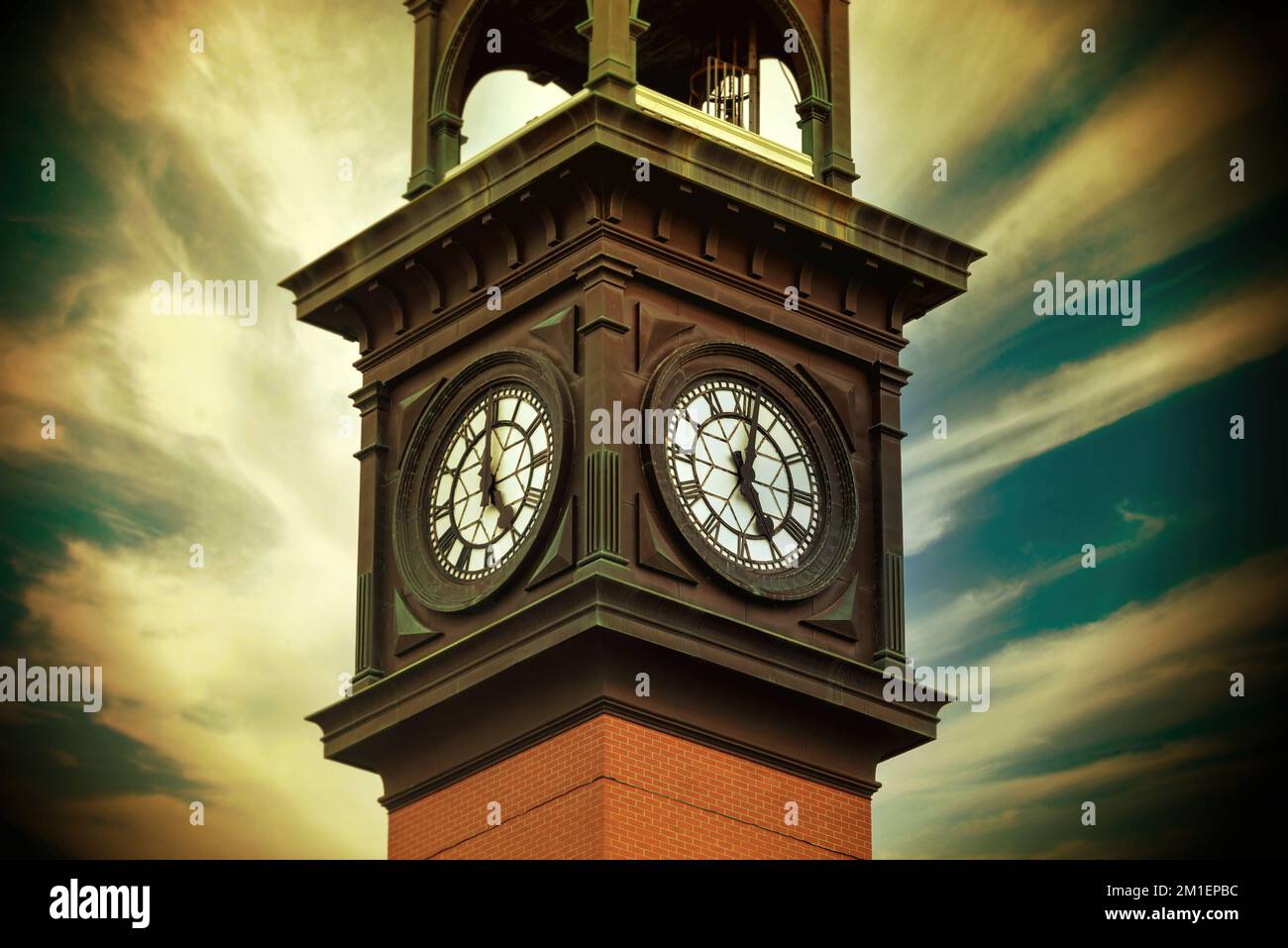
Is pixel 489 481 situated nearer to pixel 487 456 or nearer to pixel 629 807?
pixel 487 456

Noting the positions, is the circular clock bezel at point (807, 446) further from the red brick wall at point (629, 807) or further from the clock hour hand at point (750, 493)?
the red brick wall at point (629, 807)

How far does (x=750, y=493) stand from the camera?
61.1 m

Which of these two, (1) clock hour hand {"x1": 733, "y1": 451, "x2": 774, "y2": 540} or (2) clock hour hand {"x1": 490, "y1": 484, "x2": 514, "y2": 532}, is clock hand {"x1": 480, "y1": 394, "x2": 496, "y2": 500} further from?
(1) clock hour hand {"x1": 733, "y1": 451, "x2": 774, "y2": 540}

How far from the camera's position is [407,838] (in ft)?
201

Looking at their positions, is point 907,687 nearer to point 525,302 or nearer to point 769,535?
point 769,535

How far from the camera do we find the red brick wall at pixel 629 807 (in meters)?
58.6

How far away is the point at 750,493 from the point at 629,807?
15.7 ft

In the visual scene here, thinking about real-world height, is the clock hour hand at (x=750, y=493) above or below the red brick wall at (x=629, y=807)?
above

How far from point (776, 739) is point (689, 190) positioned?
6.98m

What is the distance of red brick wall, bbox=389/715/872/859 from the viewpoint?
58.6 meters

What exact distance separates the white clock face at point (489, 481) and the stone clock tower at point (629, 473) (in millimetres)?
42
